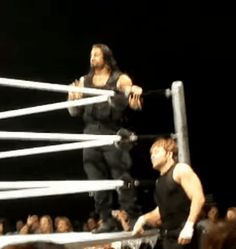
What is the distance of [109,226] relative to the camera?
2627mm

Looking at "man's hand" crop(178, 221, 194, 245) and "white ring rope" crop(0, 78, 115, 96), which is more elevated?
"white ring rope" crop(0, 78, 115, 96)

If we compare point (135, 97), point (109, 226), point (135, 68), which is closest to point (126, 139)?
point (135, 97)

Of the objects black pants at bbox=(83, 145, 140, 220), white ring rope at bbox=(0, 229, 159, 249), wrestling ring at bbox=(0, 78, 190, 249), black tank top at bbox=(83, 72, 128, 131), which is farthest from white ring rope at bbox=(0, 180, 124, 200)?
black tank top at bbox=(83, 72, 128, 131)

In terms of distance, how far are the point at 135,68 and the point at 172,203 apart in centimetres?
375

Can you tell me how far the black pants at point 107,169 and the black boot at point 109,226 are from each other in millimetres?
29

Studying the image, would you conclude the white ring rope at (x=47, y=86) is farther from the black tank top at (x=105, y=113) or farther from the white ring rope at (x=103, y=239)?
the white ring rope at (x=103, y=239)

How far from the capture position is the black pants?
104 inches

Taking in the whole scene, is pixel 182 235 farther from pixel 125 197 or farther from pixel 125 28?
pixel 125 28

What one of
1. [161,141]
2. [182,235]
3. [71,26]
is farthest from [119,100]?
[71,26]

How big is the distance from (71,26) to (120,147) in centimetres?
342

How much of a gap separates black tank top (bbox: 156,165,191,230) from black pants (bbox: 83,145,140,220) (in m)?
0.33

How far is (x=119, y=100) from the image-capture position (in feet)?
8.36

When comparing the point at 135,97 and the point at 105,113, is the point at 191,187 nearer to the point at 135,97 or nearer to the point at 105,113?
the point at 135,97

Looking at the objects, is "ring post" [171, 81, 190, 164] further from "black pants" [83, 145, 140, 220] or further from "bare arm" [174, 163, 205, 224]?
"black pants" [83, 145, 140, 220]
